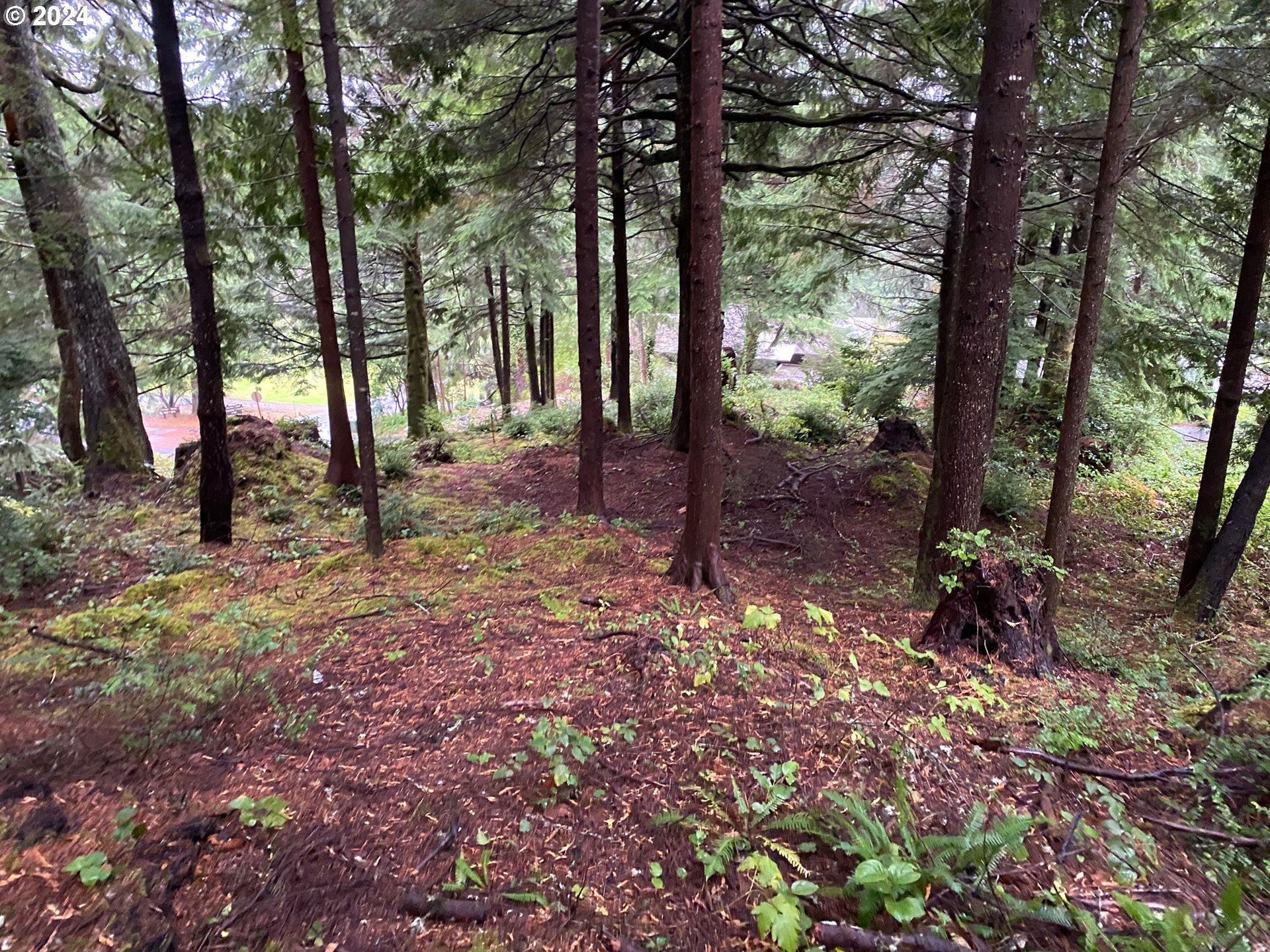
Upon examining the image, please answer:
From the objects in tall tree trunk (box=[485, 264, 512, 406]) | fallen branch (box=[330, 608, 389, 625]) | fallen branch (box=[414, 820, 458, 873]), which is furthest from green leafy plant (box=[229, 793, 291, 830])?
tall tree trunk (box=[485, 264, 512, 406])

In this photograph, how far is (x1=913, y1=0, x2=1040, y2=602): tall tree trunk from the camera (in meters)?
5.12

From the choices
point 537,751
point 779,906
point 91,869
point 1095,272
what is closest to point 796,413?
point 1095,272

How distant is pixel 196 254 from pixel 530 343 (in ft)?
50.4

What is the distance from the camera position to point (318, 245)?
32.3 feet

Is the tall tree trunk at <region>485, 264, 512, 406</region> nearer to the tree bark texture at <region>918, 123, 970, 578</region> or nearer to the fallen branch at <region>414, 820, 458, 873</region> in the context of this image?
the tree bark texture at <region>918, 123, 970, 578</region>

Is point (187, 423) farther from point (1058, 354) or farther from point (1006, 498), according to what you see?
point (1058, 354)

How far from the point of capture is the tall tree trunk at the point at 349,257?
6.44 m

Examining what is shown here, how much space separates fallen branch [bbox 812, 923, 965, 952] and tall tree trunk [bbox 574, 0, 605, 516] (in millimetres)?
6270

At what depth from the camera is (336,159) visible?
6.63m

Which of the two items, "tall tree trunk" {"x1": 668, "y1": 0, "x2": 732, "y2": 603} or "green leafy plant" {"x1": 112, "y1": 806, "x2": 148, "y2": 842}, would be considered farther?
"tall tree trunk" {"x1": 668, "y1": 0, "x2": 732, "y2": 603}

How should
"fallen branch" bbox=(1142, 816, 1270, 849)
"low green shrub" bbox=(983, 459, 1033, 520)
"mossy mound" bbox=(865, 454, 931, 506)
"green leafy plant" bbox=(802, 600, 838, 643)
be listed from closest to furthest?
"fallen branch" bbox=(1142, 816, 1270, 849)
"green leafy plant" bbox=(802, 600, 838, 643)
"low green shrub" bbox=(983, 459, 1033, 520)
"mossy mound" bbox=(865, 454, 931, 506)

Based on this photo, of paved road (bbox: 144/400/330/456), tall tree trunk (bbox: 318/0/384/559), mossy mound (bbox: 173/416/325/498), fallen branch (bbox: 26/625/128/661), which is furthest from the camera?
paved road (bbox: 144/400/330/456)

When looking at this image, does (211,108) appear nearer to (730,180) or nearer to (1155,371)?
(730,180)

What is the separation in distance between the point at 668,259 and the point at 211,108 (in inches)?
425
